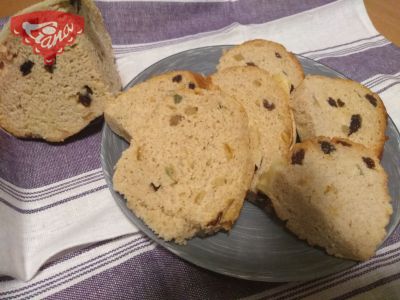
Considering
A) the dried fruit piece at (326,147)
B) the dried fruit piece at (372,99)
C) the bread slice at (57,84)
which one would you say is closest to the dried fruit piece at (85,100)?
the bread slice at (57,84)

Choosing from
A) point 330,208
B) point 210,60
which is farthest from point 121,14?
point 330,208

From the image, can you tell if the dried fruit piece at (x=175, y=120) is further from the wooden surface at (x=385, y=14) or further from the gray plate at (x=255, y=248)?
the wooden surface at (x=385, y=14)

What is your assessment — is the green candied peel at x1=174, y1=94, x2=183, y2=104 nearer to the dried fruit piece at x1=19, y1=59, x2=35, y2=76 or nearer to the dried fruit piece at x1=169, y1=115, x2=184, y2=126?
the dried fruit piece at x1=169, y1=115, x2=184, y2=126

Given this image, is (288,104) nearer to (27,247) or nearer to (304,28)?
(304,28)

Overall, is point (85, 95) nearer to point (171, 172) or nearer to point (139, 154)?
point (139, 154)

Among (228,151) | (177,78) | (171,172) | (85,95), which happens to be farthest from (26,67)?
(228,151)
